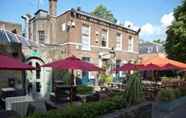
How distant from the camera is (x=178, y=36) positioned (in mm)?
24031

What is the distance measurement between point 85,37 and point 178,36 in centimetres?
962

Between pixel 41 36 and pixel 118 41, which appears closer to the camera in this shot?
pixel 41 36

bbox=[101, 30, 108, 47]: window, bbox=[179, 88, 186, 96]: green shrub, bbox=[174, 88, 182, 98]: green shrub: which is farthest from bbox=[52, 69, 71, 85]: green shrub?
bbox=[174, 88, 182, 98]: green shrub

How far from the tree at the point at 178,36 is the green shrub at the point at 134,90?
16.3 m

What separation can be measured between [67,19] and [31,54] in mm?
5936

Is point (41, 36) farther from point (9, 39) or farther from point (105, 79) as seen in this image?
Answer: point (9, 39)

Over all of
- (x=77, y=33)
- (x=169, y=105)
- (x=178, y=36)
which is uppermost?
(x=178, y=36)

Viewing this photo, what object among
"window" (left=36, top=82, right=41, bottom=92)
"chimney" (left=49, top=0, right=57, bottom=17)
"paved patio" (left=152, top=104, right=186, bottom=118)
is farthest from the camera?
"chimney" (left=49, top=0, right=57, bottom=17)

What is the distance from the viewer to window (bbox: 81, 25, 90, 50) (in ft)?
68.9

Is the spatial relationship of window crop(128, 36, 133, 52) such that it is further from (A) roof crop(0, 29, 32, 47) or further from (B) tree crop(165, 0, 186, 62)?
(A) roof crop(0, 29, 32, 47)

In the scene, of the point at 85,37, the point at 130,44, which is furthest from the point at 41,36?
the point at 130,44

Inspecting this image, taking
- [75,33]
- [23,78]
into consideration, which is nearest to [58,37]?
[75,33]

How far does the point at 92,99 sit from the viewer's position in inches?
384

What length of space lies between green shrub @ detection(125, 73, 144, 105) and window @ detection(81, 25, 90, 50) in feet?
41.0
